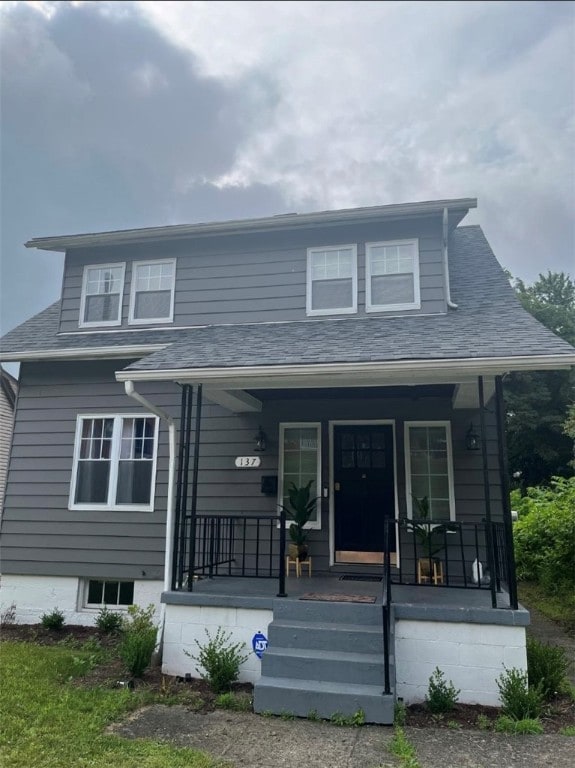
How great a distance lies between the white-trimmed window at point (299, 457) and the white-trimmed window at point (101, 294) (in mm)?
3317

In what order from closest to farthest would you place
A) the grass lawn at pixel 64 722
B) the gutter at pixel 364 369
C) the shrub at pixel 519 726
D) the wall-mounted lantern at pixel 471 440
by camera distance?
the grass lawn at pixel 64 722 → the shrub at pixel 519 726 → the gutter at pixel 364 369 → the wall-mounted lantern at pixel 471 440

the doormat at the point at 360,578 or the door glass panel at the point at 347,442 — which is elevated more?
the door glass panel at the point at 347,442

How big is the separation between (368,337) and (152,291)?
12.3 feet

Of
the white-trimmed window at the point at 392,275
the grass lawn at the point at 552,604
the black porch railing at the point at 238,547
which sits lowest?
the grass lawn at the point at 552,604

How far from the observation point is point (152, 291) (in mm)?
8242

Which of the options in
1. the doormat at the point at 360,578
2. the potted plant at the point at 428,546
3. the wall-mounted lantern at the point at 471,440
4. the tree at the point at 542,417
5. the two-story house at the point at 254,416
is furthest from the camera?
the tree at the point at 542,417

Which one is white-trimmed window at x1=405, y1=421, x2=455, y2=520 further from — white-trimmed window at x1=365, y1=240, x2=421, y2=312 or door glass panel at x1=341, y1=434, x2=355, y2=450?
white-trimmed window at x1=365, y1=240, x2=421, y2=312

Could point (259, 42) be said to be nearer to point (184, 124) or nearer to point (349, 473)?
point (349, 473)

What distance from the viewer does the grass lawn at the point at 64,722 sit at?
333 cm

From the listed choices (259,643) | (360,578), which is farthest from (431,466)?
(259,643)

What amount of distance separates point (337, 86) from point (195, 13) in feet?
6.51

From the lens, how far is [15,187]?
23.5 metres

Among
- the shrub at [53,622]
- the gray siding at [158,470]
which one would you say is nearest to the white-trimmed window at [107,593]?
the gray siding at [158,470]

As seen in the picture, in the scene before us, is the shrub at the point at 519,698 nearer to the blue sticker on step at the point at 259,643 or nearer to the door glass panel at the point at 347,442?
the blue sticker on step at the point at 259,643
